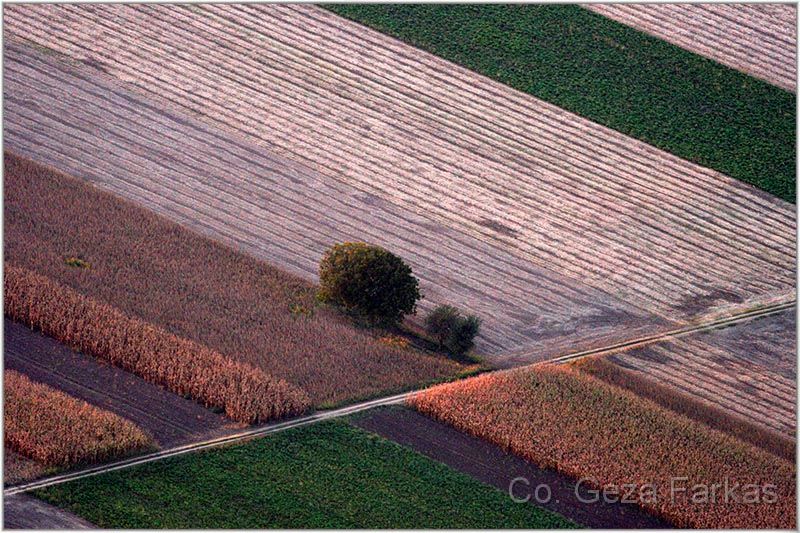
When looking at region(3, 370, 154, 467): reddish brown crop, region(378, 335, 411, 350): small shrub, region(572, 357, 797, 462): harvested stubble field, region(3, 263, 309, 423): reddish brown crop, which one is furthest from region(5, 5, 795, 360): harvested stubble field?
region(3, 370, 154, 467): reddish brown crop

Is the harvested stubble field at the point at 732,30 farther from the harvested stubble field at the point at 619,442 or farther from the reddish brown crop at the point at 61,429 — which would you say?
the reddish brown crop at the point at 61,429

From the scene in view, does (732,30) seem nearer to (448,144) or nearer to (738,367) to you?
(448,144)

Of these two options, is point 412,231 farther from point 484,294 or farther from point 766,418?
point 766,418

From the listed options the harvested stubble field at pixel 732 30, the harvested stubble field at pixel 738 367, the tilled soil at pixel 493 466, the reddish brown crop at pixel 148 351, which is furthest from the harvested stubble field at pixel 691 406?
the harvested stubble field at pixel 732 30

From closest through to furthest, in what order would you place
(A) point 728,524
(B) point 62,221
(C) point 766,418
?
1. (A) point 728,524
2. (C) point 766,418
3. (B) point 62,221

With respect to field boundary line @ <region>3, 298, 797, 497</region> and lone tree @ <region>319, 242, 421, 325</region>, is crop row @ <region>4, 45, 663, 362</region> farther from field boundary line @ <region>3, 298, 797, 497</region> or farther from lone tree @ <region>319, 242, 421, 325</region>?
lone tree @ <region>319, 242, 421, 325</region>

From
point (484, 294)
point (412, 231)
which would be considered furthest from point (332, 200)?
point (484, 294)
